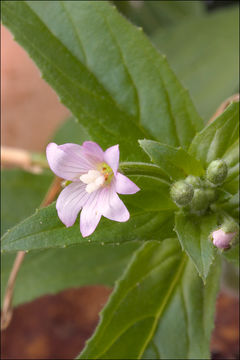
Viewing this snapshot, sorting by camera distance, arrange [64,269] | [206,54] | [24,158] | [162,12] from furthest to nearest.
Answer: [162,12]
[206,54]
[24,158]
[64,269]

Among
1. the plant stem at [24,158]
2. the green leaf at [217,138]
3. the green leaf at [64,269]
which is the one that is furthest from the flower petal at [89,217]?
the plant stem at [24,158]

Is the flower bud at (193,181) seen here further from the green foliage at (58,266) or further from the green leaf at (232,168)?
the green foliage at (58,266)

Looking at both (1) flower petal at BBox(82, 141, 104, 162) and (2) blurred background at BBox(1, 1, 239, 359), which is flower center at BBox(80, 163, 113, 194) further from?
(2) blurred background at BBox(1, 1, 239, 359)

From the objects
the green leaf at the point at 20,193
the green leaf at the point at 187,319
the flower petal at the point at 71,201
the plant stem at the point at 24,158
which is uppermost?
the plant stem at the point at 24,158

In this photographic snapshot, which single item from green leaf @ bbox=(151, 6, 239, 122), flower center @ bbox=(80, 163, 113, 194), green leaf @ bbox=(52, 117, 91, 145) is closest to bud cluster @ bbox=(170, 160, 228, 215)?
flower center @ bbox=(80, 163, 113, 194)

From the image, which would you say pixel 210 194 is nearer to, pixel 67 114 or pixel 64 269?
pixel 64 269

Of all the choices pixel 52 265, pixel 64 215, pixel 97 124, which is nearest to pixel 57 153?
pixel 64 215

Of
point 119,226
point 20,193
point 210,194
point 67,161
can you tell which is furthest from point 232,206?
point 20,193

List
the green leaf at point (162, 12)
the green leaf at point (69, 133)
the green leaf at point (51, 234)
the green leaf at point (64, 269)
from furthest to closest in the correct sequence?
1. the green leaf at point (162, 12)
2. the green leaf at point (69, 133)
3. the green leaf at point (64, 269)
4. the green leaf at point (51, 234)
